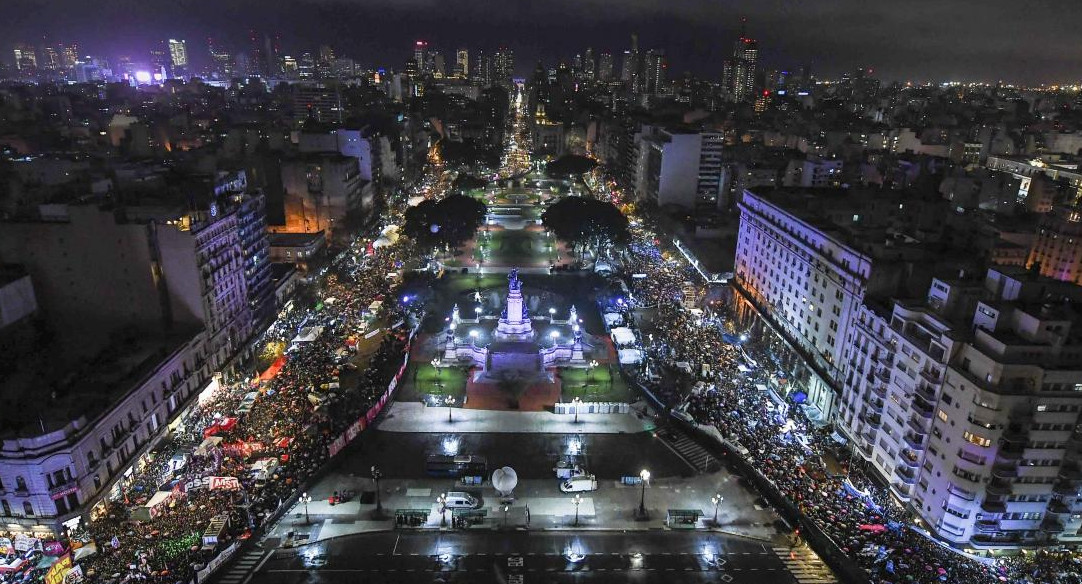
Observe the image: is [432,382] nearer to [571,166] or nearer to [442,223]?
[442,223]

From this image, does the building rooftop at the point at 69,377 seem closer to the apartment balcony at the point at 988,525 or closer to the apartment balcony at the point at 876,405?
the apartment balcony at the point at 876,405

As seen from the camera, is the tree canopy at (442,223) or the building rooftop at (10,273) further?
the tree canopy at (442,223)

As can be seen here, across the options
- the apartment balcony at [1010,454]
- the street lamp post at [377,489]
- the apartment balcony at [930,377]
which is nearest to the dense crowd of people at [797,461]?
the apartment balcony at [1010,454]

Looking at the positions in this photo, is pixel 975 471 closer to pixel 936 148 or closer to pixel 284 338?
pixel 284 338

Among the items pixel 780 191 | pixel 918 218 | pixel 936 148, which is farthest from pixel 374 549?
pixel 936 148

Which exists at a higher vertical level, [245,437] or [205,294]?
[205,294]

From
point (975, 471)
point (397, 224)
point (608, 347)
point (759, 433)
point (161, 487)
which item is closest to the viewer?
point (975, 471)

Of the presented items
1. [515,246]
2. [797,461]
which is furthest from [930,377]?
[515,246]
